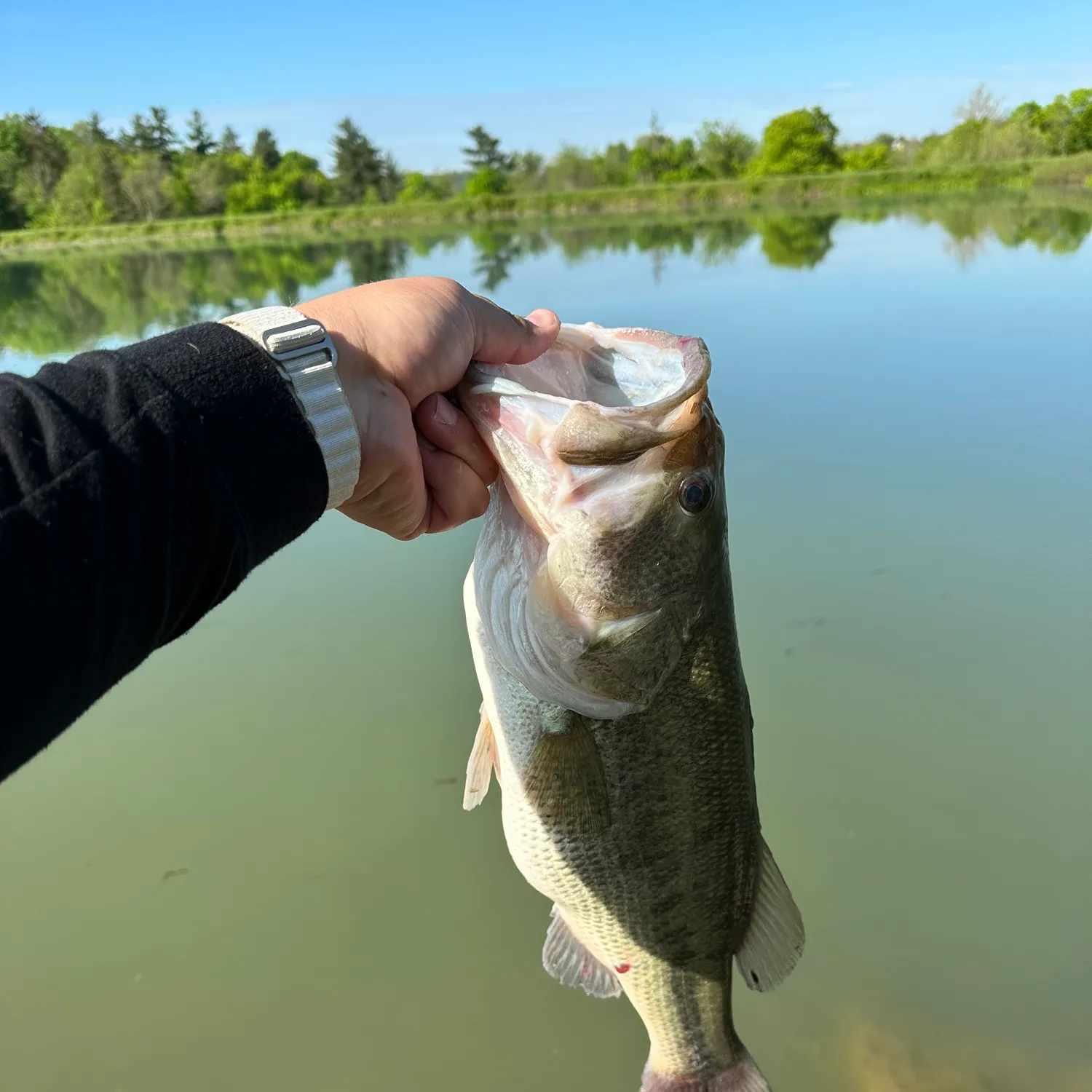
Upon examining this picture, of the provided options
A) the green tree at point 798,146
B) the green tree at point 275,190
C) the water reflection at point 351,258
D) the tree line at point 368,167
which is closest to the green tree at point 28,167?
the tree line at point 368,167

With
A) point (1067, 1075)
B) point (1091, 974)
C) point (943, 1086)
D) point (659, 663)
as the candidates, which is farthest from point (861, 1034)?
point (659, 663)

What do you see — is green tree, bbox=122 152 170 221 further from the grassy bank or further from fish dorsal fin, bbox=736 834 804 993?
fish dorsal fin, bbox=736 834 804 993

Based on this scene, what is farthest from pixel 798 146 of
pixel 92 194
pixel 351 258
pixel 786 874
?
pixel 786 874

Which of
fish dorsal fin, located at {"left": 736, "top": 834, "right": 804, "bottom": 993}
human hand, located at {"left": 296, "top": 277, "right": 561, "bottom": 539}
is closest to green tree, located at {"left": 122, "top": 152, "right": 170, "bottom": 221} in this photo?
human hand, located at {"left": 296, "top": 277, "right": 561, "bottom": 539}

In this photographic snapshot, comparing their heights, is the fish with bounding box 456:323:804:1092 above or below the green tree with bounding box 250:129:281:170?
below

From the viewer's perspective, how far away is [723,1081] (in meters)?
1.70

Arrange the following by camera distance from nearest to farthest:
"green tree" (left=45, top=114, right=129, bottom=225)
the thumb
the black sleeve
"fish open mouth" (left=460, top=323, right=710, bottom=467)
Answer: the black sleeve
"fish open mouth" (left=460, top=323, right=710, bottom=467)
the thumb
"green tree" (left=45, top=114, right=129, bottom=225)

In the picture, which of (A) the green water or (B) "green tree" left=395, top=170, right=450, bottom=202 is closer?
(A) the green water

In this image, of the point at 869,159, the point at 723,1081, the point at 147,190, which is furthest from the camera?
the point at 869,159

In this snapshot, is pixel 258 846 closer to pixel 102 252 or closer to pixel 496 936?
pixel 496 936

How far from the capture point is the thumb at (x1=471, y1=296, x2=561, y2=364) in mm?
1483

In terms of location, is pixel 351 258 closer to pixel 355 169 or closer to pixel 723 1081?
pixel 723 1081

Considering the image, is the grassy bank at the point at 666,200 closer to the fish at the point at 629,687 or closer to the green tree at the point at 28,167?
the green tree at the point at 28,167

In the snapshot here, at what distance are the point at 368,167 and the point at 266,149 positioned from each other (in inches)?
354
